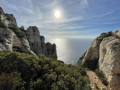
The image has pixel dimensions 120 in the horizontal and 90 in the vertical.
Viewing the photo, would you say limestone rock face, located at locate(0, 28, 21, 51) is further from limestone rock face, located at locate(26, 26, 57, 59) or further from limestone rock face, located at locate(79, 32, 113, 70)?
limestone rock face, located at locate(26, 26, 57, 59)

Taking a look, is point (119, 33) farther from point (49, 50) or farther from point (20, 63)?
point (49, 50)

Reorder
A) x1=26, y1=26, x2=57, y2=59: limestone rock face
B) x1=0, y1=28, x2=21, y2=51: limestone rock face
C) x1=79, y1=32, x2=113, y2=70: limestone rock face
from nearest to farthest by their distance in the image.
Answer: x1=0, y1=28, x2=21, y2=51: limestone rock face → x1=79, y1=32, x2=113, y2=70: limestone rock face → x1=26, y1=26, x2=57, y2=59: limestone rock face

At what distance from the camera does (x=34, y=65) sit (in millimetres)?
6027

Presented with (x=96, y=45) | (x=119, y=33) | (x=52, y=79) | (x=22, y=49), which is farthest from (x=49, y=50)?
(x=52, y=79)

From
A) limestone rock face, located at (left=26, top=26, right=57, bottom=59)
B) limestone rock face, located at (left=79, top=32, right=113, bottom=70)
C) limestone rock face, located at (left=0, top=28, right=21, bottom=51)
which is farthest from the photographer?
limestone rock face, located at (left=26, top=26, right=57, bottom=59)

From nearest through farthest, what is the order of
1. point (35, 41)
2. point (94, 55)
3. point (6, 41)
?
point (6, 41)
point (94, 55)
point (35, 41)

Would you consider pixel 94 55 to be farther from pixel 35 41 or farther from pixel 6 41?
pixel 35 41

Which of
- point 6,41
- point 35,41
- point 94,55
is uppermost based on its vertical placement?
point 35,41

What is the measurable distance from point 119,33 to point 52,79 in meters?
14.3

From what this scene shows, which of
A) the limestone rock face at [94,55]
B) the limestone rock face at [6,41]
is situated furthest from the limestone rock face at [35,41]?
the limestone rock face at [94,55]

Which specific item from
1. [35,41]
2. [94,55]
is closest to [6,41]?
[94,55]

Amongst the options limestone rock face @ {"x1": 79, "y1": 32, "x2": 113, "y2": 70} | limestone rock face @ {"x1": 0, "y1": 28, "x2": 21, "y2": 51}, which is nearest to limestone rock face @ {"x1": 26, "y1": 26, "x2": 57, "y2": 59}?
limestone rock face @ {"x1": 0, "y1": 28, "x2": 21, "y2": 51}

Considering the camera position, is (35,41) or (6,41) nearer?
(6,41)

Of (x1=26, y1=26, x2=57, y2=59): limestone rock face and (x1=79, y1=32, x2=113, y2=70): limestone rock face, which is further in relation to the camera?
(x1=26, y1=26, x2=57, y2=59): limestone rock face
